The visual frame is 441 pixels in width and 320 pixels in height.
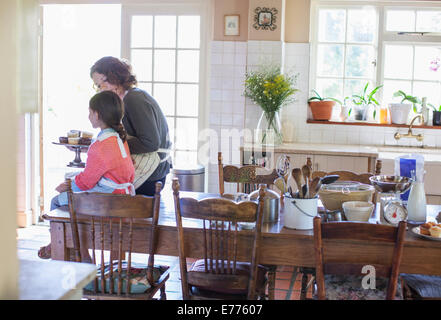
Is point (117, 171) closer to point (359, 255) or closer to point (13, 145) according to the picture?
point (359, 255)

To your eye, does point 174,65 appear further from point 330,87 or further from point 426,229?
point 426,229

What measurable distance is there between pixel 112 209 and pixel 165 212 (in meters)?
0.46

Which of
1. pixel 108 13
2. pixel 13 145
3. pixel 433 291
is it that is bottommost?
pixel 433 291

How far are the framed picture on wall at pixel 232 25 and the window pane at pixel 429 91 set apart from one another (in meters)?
1.83

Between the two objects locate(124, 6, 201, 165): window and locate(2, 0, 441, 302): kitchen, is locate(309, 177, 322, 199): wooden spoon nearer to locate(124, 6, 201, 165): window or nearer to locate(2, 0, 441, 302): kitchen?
locate(2, 0, 441, 302): kitchen

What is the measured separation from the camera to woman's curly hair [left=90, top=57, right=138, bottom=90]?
328cm

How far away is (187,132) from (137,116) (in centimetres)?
188

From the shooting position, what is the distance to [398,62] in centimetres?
512

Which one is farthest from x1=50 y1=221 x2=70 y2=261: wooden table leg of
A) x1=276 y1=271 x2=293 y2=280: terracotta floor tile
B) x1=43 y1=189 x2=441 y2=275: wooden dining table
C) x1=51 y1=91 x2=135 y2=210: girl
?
x1=276 y1=271 x2=293 y2=280: terracotta floor tile

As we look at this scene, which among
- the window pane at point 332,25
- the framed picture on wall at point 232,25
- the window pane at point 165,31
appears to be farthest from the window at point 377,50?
the window pane at point 165,31

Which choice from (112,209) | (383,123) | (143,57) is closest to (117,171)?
(112,209)

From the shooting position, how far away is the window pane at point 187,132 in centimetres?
515

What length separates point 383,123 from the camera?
508 centimetres

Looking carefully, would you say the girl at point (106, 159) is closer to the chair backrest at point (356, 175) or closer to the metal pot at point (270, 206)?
the metal pot at point (270, 206)
